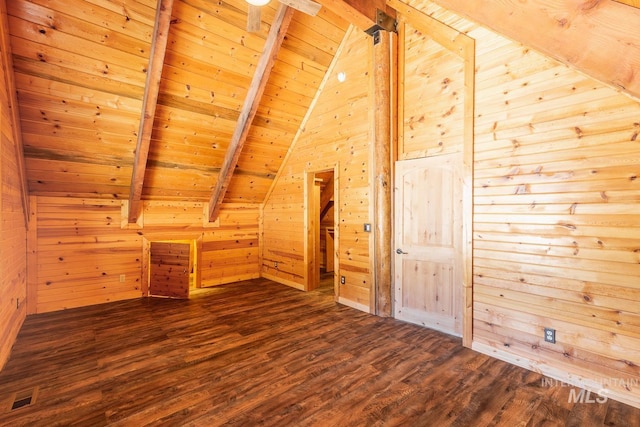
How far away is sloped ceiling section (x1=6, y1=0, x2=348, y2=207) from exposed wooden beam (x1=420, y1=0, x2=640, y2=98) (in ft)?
10.2

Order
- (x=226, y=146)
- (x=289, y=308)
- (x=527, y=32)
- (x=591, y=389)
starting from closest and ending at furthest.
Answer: (x=527, y=32), (x=591, y=389), (x=289, y=308), (x=226, y=146)

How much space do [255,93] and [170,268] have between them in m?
3.11

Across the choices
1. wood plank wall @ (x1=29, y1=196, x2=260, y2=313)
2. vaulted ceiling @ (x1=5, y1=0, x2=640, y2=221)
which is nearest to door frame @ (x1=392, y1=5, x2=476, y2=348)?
vaulted ceiling @ (x1=5, y1=0, x2=640, y2=221)

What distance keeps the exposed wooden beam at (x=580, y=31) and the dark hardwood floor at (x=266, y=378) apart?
2.07 metres

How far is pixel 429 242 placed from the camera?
345 centimetres

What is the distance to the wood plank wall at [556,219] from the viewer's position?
2.11 m

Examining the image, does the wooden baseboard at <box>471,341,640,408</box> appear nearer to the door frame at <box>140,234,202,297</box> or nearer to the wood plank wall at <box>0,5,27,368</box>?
the wood plank wall at <box>0,5,27,368</box>

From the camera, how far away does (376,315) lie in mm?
3867

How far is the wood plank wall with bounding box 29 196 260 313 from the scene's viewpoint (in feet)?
13.3

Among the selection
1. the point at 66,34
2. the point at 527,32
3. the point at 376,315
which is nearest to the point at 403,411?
the point at 376,315

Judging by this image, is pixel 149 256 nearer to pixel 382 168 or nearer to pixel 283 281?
pixel 283 281

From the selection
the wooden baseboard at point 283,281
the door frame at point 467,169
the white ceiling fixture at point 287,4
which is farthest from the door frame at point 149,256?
the door frame at point 467,169

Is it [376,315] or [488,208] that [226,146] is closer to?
[376,315]

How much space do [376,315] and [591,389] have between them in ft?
6.94
